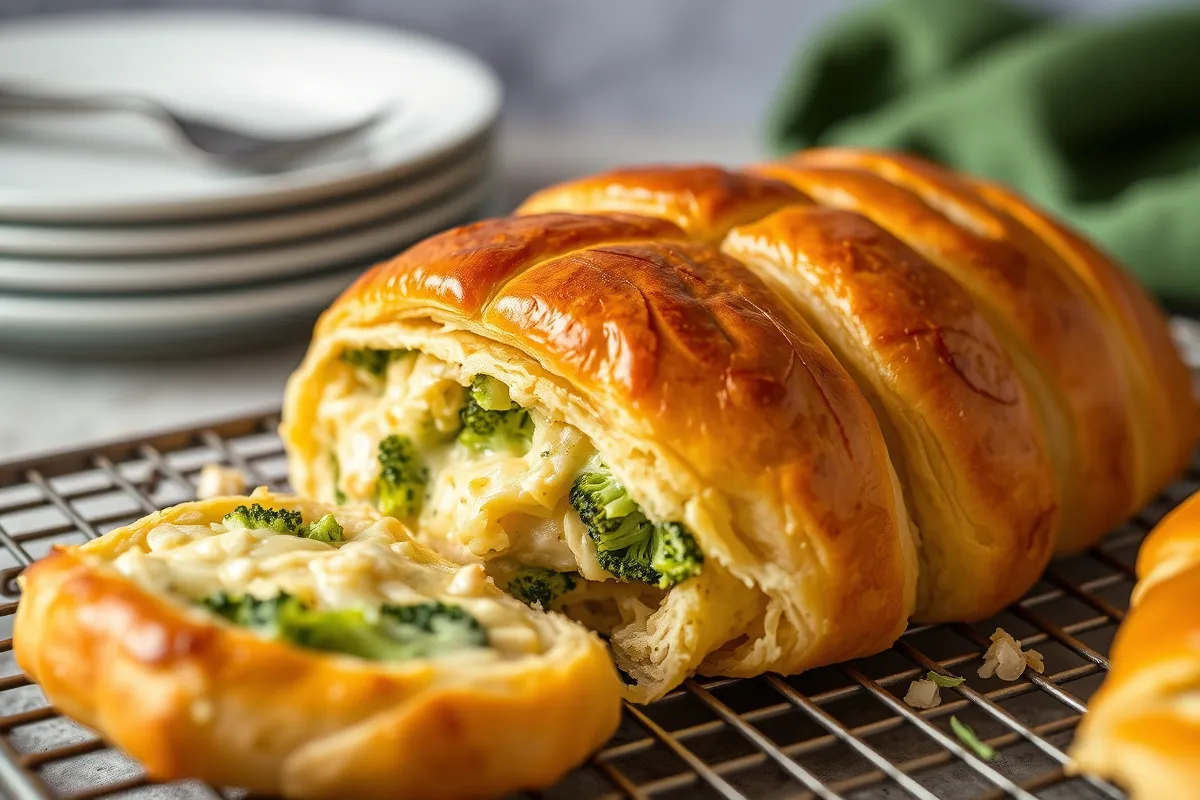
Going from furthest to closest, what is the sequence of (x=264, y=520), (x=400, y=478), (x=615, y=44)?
(x=615, y=44) → (x=400, y=478) → (x=264, y=520)

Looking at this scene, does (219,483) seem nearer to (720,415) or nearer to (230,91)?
A: (720,415)

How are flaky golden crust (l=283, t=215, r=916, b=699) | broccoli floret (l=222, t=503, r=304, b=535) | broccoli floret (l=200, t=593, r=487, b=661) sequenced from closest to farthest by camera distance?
broccoli floret (l=200, t=593, r=487, b=661), flaky golden crust (l=283, t=215, r=916, b=699), broccoli floret (l=222, t=503, r=304, b=535)

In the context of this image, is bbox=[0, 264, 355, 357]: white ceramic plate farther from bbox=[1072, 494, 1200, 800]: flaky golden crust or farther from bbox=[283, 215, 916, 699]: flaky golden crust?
bbox=[1072, 494, 1200, 800]: flaky golden crust

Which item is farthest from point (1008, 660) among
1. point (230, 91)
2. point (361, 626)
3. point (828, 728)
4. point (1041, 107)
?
point (230, 91)

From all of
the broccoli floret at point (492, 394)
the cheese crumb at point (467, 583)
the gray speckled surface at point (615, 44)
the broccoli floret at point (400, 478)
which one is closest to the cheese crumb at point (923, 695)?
the cheese crumb at point (467, 583)

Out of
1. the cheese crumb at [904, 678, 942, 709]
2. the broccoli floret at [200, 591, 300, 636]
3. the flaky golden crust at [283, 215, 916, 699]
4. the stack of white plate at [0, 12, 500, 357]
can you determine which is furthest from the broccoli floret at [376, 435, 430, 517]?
the stack of white plate at [0, 12, 500, 357]

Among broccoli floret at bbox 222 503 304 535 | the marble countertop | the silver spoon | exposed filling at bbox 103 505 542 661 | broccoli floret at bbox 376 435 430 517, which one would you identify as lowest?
the marble countertop
